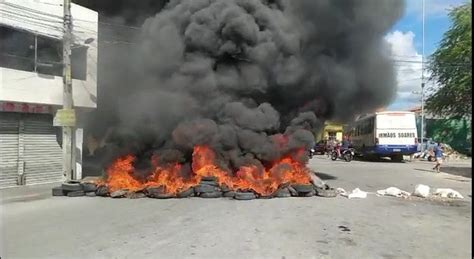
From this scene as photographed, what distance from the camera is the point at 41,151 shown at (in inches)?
672

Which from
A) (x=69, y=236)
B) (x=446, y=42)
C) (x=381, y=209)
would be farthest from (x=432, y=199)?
(x=446, y=42)

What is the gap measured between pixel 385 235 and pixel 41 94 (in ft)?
40.9

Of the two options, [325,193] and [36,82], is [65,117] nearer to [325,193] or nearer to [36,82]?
[36,82]

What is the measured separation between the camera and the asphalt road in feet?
23.2

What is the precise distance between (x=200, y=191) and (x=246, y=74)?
4.60 meters

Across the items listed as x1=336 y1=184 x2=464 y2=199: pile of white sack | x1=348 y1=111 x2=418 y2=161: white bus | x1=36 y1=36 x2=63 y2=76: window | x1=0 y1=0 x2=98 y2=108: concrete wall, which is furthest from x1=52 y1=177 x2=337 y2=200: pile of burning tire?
x1=348 y1=111 x2=418 y2=161: white bus

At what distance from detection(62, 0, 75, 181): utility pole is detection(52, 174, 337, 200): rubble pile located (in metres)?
1.46

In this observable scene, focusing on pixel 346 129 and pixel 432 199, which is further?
pixel 346 129

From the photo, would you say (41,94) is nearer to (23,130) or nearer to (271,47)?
(23,130)

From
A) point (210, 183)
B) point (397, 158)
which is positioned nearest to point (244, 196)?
point (210, 183)

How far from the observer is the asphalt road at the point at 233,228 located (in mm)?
7078

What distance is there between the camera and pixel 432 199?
1320 centimetres

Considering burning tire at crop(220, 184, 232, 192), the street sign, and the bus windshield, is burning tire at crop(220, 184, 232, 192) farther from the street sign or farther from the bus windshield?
the bus windshield

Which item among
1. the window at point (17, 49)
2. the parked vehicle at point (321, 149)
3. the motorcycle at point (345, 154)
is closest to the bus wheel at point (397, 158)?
the motorcycle at point (345, 154)
